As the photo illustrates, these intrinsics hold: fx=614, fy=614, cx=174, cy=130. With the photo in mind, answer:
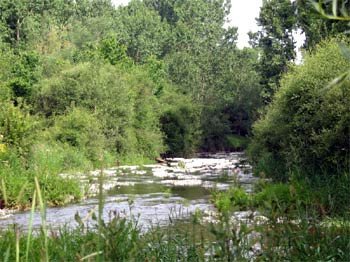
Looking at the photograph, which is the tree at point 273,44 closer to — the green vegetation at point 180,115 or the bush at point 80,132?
the green vegetation at point 180,115

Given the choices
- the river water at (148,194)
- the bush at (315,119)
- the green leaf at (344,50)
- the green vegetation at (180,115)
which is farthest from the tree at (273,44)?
the green leaf at (344,50)

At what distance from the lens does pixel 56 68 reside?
42188mm

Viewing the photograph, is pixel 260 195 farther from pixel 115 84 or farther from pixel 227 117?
pixel 227 117

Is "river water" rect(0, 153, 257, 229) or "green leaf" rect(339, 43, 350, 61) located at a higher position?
"green leaf" rect(339, 43, 350, 61)

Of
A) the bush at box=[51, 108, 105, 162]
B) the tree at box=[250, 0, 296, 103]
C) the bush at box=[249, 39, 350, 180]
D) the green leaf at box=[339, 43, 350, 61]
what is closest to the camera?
the green leaf at box=[339, 43, 350, 61]

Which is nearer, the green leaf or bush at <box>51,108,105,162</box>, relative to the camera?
the green leaf

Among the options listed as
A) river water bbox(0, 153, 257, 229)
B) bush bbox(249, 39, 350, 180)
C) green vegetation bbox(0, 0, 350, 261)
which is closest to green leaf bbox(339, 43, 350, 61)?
green vegetation bbox(0, 0, 350, 261)

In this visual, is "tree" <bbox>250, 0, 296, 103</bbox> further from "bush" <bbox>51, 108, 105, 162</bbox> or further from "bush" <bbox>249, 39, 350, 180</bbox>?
"bush" <bbox>249, 39, 350, 180</bbox>

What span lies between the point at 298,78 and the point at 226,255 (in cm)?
1540

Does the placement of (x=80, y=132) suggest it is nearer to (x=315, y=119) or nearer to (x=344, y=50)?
(x=315, y=119)

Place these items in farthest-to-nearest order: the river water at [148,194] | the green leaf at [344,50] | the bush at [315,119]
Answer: the bush at [315,119], the river water at [148,194], the green leaf at [344,50]

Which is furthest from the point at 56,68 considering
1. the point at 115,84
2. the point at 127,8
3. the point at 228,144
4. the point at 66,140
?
the point at 127,8

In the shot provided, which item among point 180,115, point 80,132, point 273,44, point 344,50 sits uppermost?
point 273,44

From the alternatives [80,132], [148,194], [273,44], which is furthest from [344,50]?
[273,44]
